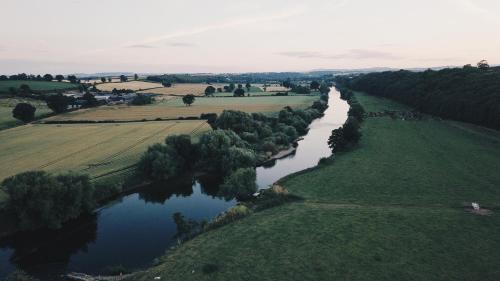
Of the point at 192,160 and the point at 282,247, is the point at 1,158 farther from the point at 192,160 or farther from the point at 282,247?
the point at 282,247

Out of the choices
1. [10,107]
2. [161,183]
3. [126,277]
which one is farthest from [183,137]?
[10,107]

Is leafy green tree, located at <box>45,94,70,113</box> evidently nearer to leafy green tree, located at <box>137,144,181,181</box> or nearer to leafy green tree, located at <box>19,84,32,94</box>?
leafy green tree, located at <box>19,84,32,94</box>

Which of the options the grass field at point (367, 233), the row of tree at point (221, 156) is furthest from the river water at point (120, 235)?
the grass field at point (367, 233)

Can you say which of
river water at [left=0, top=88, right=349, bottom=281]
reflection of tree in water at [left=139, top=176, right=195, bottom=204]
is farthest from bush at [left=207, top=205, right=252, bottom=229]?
reflection of tree in water at [left=139, top=176, right=195, bottom=204]

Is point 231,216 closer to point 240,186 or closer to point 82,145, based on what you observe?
point 240,186

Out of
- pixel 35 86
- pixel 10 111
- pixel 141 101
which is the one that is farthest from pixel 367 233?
pixel 35 86

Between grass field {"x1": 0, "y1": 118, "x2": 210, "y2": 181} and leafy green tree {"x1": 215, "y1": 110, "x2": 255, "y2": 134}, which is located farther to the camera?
leafy green tree {"x1": 215, "y1": 110, "x2": 255, "y2": 134}

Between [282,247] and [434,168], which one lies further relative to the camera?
[434,168]
